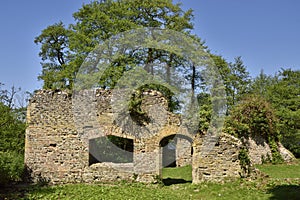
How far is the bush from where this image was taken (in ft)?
34.8

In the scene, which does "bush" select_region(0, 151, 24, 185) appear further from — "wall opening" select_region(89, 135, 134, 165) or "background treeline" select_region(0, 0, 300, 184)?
"wall opening" select_region(89, 135, 134, 165)

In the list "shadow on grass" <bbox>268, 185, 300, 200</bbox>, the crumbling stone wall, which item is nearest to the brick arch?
the crumbling stone wall

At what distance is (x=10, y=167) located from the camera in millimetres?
10852

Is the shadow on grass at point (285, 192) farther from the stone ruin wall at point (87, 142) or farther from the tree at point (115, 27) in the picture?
the tree at point (115, 27)

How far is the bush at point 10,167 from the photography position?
10.6 metres

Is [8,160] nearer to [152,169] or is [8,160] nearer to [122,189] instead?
[122,189]

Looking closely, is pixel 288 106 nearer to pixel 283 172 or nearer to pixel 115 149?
pixel 283 172

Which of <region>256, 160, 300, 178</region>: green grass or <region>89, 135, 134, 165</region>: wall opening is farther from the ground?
<region>89, 135, 134, 165</region>: wall opening

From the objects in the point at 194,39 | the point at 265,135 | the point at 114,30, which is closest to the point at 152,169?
the point at 265,135

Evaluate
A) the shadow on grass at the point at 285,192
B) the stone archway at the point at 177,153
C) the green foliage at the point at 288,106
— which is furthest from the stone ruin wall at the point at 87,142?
the green foliage at the point at 288,106

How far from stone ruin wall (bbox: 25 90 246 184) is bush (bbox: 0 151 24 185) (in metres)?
0.61

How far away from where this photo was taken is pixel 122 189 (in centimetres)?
1096

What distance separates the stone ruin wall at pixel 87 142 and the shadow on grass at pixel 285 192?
230 centimetres

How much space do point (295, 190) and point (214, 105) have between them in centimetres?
1367
